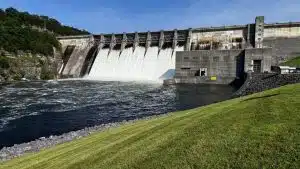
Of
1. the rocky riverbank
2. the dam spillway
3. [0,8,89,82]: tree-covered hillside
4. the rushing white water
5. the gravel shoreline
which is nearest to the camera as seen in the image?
the gravel shoreline

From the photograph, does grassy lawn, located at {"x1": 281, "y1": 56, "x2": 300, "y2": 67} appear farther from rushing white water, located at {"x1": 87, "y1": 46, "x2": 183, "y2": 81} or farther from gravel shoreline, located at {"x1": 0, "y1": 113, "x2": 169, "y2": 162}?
gravel shoreline, located at {"x1": 0, "y1": 113, "x2": 169, "y2": 162}

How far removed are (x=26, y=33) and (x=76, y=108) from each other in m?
70.4

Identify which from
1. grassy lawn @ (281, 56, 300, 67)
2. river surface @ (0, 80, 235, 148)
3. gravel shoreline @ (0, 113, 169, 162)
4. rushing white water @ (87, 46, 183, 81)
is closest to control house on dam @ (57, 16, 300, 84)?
rushing white water @ (87, 46, 183, 81)

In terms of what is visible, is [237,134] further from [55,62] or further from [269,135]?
[55,62]

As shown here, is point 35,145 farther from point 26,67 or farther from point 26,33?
point 26,33

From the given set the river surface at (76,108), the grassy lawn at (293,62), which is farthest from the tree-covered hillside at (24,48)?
the grassy lawn at (293,62)

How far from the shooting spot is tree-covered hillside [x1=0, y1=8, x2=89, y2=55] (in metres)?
94.1

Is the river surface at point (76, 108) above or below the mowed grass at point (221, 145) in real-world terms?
below

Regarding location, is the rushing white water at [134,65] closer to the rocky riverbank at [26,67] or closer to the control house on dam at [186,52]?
the control house on dam at [186,52]

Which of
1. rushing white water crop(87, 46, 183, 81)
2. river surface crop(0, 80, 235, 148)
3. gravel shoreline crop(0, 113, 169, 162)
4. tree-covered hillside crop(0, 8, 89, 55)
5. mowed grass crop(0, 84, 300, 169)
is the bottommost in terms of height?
gravel shoreline crop(0, 113, 169, 162)

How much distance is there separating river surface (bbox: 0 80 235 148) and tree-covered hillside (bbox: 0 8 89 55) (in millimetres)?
40912

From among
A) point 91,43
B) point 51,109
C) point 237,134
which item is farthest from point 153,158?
point 91,43

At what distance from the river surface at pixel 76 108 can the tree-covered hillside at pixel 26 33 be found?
4091cm

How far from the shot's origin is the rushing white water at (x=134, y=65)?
8188 cm
